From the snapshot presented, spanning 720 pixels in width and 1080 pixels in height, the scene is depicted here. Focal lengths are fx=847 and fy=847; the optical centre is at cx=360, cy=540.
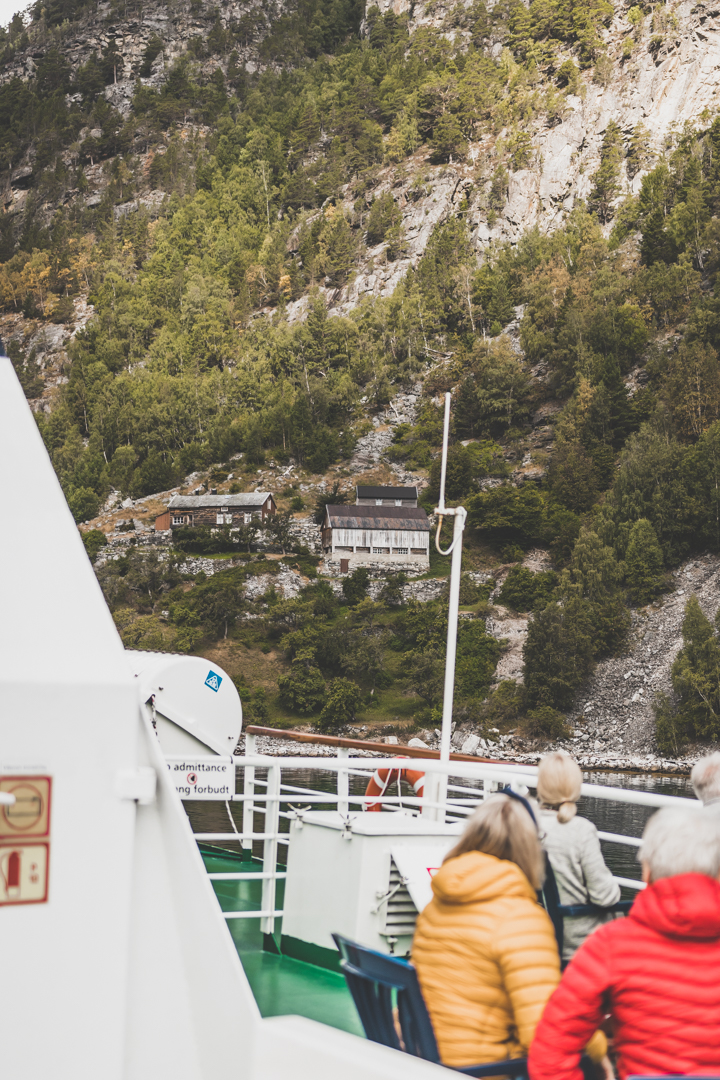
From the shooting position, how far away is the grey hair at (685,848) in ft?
4.65

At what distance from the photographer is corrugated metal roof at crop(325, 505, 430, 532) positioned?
63031 mm

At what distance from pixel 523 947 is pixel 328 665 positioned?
49346 mm

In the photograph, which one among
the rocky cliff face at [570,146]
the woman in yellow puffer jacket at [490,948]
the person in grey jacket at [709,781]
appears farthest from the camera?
the rocky cliff face at [570,146]

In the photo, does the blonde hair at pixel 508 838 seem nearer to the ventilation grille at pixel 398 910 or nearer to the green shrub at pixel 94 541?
the ventilation grille at pixel 398 910

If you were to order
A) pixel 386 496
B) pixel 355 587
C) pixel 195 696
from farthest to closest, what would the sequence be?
pixel 386 496 → pixel 355 587 → pixel 195 696

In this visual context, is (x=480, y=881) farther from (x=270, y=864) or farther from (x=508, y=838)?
(x=270, y=864)

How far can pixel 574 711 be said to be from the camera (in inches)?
1834

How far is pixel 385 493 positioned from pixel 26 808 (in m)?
66.6

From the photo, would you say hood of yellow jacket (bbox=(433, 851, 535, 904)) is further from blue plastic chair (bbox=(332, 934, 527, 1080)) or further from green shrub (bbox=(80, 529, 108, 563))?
green shrub (bbox=(80, 529, 108, 563))

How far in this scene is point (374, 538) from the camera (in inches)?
2482

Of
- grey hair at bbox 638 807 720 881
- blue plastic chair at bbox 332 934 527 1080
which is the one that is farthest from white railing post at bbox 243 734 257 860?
grey hair at bbox 638 807 720 881

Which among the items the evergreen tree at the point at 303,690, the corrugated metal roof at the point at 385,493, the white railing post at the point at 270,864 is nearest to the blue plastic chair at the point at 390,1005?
the white railing post at the point at 270,864

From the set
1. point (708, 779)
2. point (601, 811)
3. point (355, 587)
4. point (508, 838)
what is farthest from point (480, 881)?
point (355, 587)

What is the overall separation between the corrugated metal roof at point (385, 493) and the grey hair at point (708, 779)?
65.0 metres
